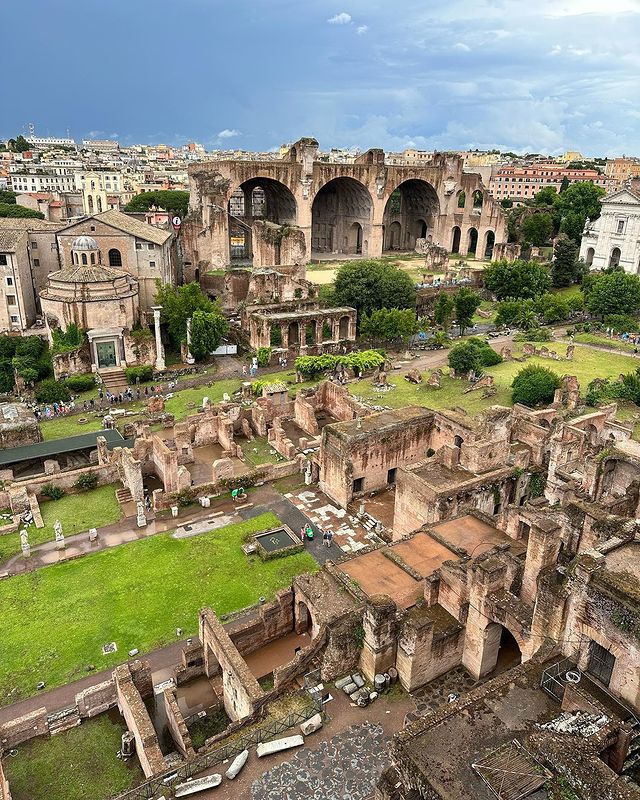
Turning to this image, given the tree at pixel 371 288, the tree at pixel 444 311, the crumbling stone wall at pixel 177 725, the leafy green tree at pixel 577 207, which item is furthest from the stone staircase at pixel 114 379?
the leafy green tree at pixel 577 207

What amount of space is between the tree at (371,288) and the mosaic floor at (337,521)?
29.2m

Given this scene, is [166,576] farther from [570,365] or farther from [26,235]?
[26,235]

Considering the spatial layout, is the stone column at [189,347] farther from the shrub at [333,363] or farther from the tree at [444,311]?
the tree at [444,311]

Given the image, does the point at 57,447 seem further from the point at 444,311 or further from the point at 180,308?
the point at 444,311

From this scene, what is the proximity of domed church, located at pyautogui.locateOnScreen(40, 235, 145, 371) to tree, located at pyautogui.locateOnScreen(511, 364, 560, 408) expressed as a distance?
3021cm

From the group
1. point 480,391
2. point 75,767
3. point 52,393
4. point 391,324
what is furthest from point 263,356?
point 75,767

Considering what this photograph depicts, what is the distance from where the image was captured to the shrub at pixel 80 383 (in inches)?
1756

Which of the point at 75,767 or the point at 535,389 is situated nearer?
the point at 75,767

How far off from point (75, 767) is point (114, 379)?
33774 mm

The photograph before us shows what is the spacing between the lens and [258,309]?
5475 centimetres

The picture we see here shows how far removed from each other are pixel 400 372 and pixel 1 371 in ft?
102

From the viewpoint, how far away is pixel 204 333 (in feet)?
164

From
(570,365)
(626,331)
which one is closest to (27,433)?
(570,365)

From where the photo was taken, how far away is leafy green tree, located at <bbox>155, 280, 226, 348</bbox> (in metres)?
51.6
